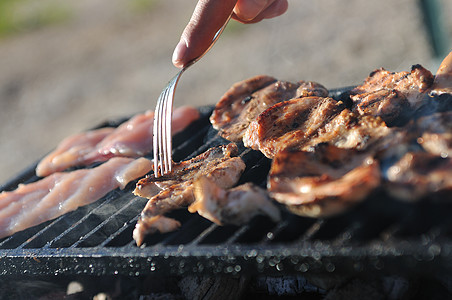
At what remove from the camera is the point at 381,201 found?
211 centimetres

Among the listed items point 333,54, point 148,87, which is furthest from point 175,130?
point 148,87

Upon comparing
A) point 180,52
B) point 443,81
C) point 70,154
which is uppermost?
point 180,52

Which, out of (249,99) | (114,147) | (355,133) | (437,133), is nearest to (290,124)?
(355,133)

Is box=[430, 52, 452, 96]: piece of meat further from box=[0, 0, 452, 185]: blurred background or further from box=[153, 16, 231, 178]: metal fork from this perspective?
box=[0, 0, 452, 185]: blurred background

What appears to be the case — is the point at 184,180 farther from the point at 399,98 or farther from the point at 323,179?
the point at 399,98

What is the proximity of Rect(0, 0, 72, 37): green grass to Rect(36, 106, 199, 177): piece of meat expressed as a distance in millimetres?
14467

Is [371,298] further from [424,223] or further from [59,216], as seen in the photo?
[59,216]

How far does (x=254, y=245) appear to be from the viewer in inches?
86.3

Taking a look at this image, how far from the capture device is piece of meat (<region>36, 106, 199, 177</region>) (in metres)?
4.06

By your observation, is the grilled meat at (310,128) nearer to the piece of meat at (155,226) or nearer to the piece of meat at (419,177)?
the piece of meat at (419,177)

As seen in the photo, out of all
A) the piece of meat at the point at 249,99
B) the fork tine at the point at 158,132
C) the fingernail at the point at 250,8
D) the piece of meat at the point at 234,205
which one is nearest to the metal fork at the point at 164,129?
the fork tine at the point at 158,132

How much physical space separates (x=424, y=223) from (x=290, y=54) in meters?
7.74

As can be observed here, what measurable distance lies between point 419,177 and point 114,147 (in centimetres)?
276

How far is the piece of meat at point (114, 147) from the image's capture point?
13.3 ft
